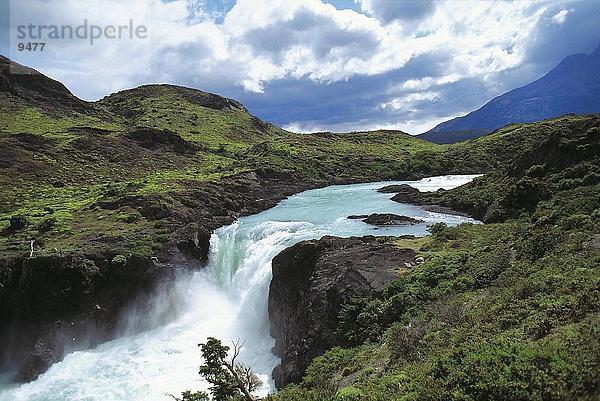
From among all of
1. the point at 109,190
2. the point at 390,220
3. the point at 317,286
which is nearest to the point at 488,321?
the point at 317,286

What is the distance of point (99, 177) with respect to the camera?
2751 inches

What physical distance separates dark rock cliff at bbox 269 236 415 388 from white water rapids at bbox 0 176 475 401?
2.24 meters

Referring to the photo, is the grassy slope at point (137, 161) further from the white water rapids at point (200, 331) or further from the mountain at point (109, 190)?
the white water rapids at point (200, 331)

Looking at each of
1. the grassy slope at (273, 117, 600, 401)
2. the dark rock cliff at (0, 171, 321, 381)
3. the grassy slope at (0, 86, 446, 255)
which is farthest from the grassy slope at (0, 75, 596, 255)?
the grassy slope at (273, 117, 600, 401)

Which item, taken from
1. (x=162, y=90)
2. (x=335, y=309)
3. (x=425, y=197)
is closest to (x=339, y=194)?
(x=425, y=197)

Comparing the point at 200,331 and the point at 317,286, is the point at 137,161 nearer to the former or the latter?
the point at 200,331

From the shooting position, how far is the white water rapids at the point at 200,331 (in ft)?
84.1

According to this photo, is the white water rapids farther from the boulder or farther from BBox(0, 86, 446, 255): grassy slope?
BBox(0, 86, 446, 255): grassy slope

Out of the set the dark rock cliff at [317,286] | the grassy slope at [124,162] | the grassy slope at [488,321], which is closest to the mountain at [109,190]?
the grassy slope at [124,162]

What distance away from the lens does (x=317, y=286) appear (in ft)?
79.5

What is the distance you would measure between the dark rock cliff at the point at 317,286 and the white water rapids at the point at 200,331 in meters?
2.24

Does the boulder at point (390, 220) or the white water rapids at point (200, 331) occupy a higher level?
the boulder at point (390, 220)

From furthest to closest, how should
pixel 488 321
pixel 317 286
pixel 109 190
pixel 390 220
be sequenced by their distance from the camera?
pixel 109 190 → pixel 390 220 → pixel 317 286 → pixel 488 321

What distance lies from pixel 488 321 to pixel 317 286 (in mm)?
12751
